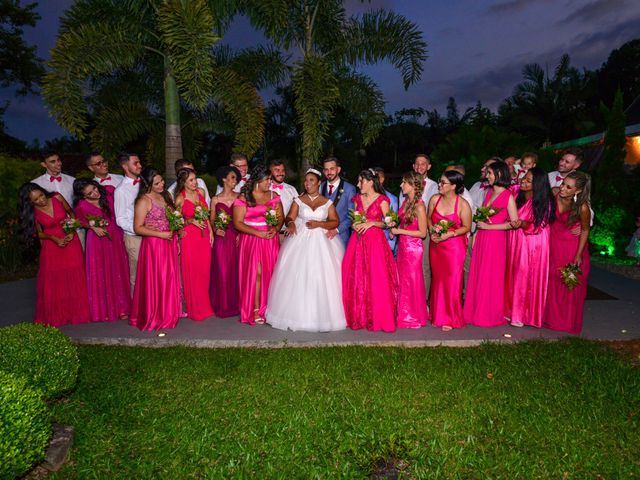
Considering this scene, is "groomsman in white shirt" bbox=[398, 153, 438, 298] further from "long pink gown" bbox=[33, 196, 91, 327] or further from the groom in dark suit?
"long pink gown" bbox=[33, 196, 91, 327]

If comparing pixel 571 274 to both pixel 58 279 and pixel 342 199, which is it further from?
pixel 58 279

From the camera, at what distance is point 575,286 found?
6301 millimetres

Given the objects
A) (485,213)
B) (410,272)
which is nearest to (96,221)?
(410,272)

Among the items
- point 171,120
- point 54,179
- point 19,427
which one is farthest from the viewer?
point 171,120

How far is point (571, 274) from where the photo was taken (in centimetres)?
616

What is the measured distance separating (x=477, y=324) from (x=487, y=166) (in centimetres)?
244

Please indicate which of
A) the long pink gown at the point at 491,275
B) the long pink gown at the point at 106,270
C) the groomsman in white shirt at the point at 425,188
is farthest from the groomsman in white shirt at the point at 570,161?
the long pink gown at the point at 106,270

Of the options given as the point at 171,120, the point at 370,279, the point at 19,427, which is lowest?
the point at 19,427

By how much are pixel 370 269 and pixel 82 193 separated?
474cm

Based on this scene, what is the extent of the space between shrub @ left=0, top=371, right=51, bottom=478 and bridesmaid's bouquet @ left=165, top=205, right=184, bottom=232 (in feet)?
11.5

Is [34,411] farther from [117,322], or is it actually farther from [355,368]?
[117,322]

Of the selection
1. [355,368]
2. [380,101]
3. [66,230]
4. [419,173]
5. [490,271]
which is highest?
[380,101]

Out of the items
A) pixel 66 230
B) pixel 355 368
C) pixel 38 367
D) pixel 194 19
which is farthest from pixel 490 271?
pixel 194 19

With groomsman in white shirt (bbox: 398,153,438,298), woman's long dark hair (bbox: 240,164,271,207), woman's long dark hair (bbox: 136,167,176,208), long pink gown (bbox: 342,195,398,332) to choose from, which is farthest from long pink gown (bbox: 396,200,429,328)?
woman's long dark hair (bbox: 136,167,176,208)
